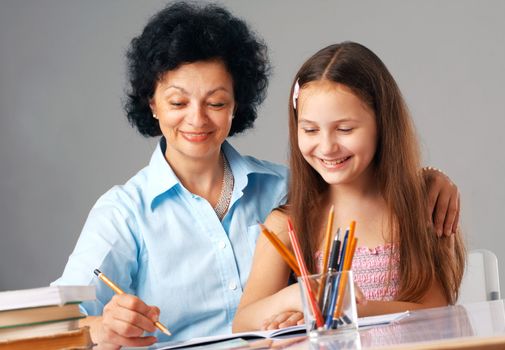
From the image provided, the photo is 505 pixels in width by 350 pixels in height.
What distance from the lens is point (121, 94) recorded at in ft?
15.0

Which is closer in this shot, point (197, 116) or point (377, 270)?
point (377, 270)

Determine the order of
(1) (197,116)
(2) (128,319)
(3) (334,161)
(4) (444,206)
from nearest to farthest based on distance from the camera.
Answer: (2) (128,319) < (3) (334,161) < (4) (444,206) < (1) (197,116)

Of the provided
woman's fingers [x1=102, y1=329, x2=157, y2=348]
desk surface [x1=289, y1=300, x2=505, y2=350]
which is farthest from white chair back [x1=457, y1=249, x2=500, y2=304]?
woman's fingers [x1=102, y1=329, x2=157, y2=348]

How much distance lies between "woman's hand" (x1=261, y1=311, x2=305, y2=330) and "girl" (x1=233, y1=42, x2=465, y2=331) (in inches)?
5.8

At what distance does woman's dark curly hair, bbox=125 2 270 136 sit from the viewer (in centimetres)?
227

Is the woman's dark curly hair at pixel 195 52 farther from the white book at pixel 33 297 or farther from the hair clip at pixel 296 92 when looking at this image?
the white book at pixel 33 297

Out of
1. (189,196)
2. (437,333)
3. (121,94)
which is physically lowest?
(437,333)

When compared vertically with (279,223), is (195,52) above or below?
above

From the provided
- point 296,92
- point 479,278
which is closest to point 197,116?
point 296,92

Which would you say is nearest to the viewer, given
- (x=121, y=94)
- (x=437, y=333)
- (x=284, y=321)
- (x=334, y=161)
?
(x=437, y=333)

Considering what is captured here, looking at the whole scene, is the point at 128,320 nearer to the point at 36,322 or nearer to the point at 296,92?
the point at 36,322

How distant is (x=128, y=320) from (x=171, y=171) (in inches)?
30.4

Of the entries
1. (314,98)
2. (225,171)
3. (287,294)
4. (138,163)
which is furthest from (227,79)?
(138,163)

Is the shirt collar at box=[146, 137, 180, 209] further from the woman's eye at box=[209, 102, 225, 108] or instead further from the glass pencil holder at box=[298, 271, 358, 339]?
the glass pencil holder at box=[298, 271, 358, 339]
